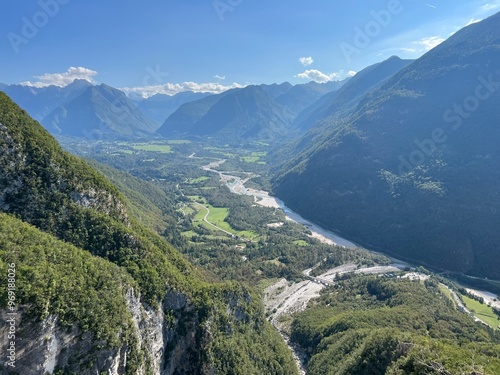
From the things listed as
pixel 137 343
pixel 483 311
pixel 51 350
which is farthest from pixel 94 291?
pixel 483 311

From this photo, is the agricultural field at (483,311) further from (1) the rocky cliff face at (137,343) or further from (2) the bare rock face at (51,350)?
(2) the bare rock face at (51,350)

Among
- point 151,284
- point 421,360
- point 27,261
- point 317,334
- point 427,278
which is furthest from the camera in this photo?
point 427,278

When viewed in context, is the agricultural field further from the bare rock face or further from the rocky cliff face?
the bare rock face

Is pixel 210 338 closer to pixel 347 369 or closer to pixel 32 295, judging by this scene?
pixel 347 369

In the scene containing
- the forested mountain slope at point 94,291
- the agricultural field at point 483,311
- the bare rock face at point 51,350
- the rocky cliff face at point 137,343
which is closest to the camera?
the bare rock face at point 51,350

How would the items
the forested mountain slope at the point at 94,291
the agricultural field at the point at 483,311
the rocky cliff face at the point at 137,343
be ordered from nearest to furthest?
the rocky cliff face at the point at 137,343 < the forested mountain slope at the point at 94,291 < the agricultural field at the point at 483,311

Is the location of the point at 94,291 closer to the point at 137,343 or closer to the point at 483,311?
the point at 137,343

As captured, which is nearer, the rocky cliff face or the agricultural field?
the rocky cliff face

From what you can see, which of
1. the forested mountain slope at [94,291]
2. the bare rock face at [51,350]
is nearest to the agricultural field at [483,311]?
the forested mountain slope at [94,291]

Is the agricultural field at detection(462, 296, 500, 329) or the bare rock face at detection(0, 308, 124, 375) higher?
the bare rock face at detection(0, 308, 124, 375)

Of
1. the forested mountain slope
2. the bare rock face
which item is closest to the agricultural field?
the forested mountain slope

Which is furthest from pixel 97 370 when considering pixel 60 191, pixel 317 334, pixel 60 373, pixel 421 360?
pixel 317 334
